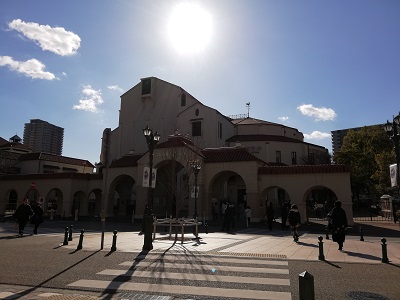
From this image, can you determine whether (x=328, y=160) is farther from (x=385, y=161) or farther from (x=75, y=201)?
(x=75, y=201)

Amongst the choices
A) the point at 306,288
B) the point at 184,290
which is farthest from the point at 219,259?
the point at 306,288

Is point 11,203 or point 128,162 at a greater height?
point 128,162

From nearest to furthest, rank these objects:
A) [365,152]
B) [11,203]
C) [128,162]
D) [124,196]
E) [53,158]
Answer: [128,162]
[124,196]
[11,203]
[365,152]
[53,158]

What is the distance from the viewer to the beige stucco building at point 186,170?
27484 millimetres

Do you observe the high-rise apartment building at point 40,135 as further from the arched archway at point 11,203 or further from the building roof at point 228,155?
the building roof at point 228,155

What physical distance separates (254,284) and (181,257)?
4018mm

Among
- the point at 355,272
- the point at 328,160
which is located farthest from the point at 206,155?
the point at 328,160

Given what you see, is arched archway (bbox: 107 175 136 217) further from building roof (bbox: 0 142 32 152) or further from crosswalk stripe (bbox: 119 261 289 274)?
crosswalk stripe (bbox: 119 261 289 274)

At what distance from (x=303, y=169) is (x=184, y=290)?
2217 centimetres

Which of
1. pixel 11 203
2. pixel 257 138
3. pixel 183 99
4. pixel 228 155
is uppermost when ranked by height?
pixel 183 99

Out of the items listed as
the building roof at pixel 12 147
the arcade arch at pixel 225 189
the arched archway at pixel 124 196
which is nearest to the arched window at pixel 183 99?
the arcade arch at pixel 225 189

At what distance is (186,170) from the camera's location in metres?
29.9

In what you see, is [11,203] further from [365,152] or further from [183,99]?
[365,152]

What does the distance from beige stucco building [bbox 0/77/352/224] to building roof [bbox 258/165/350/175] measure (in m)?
0.08
